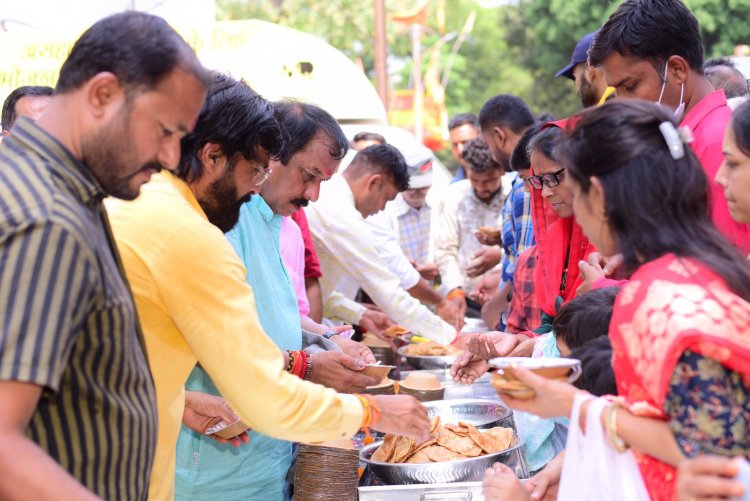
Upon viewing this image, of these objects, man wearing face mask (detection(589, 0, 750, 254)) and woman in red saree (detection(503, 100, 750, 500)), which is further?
man wearing face mask (detection(589, 0, 750, 254))

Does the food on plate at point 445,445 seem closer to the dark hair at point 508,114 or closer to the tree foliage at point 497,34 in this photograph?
the dark hair at point 508,114

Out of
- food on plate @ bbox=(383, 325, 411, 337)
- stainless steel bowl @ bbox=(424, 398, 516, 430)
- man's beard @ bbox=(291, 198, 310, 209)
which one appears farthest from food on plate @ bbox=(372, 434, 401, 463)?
food on plate @ bbox=(383, 325, 411, 337)

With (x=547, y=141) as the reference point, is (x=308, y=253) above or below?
below

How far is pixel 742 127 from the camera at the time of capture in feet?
5.98

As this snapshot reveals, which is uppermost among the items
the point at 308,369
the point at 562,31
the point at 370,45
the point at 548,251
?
the point at 548,251

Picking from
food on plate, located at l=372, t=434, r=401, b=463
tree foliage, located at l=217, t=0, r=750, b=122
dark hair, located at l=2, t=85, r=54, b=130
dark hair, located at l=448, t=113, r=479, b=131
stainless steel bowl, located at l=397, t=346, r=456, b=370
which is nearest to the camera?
food on plate, located at l=372, t=434, r=401, b=463

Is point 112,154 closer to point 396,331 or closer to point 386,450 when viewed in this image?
point 386,450

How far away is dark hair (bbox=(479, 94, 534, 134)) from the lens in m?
5.31

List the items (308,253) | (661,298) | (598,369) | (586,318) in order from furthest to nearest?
(308,253)
(586,318)
(598,369)
(661,298)

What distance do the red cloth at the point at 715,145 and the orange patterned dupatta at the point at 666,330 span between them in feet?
2.74

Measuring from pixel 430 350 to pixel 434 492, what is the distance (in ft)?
5.96

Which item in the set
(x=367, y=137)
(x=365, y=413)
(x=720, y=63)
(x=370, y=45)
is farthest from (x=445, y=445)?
(x=370, y=45)

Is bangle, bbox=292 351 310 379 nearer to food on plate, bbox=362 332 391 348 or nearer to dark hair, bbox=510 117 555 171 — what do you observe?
food on plate, bbox=362 332 391 348

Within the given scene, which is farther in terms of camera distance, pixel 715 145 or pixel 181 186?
pixel 715 145
